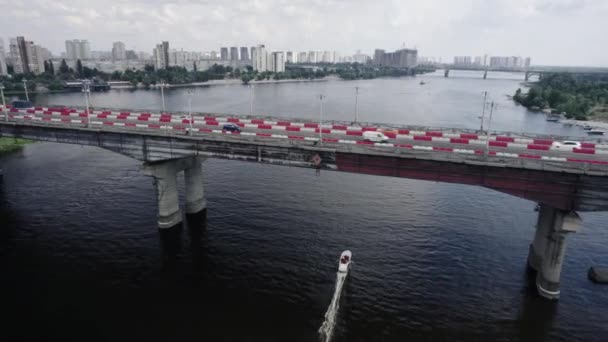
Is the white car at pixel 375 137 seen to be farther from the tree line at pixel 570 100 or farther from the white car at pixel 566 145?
the tree line at pixel 570 100

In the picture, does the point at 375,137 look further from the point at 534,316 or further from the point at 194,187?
the point at 194,187

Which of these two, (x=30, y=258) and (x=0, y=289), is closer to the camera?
(x=0, y=289)

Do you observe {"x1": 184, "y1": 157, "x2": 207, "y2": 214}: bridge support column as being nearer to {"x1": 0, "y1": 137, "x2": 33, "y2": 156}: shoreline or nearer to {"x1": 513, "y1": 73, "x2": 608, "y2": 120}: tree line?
{"x1": 0, "y1": 137, "x2": 33, "y2": 156}: shoreline

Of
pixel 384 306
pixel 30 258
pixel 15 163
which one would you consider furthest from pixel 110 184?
pixel 384 306

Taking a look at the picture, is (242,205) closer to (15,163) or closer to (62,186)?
(62,186)

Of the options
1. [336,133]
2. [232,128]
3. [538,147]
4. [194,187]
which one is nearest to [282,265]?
[336,133]
